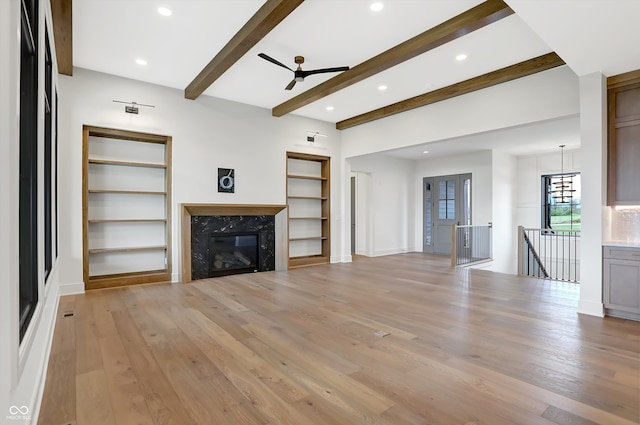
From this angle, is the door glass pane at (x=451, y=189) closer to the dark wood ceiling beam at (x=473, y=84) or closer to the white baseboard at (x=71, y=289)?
the dark wood ceiling beam at (x=473, y=84)

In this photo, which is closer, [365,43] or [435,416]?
[435,416]

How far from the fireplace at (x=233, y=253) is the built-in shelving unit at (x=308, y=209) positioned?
0.85 meters

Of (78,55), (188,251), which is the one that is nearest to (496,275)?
(188,251)

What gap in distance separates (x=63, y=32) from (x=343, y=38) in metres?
3.09

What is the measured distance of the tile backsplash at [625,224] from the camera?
387 cm

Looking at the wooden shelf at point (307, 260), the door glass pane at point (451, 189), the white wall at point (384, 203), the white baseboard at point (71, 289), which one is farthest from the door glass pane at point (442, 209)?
the white baseboard at point (71, 289)

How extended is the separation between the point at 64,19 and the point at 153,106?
200 cm

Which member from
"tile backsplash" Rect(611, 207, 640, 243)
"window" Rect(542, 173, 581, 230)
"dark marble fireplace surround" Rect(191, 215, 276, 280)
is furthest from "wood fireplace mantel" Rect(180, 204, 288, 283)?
"window" Rect(542, 173, 581, 230)

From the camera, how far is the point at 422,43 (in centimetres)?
374

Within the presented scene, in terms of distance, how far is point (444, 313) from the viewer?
12.3 ft

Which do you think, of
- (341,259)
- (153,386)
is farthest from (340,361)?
(341,259)

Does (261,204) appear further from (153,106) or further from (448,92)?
(448,92)

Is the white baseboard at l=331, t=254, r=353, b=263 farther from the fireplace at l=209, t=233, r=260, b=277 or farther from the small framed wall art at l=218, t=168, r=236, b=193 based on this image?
the small framed wall art at l=218, t=168, r=236, b=193

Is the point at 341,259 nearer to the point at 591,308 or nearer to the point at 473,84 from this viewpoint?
the point at 473,84
